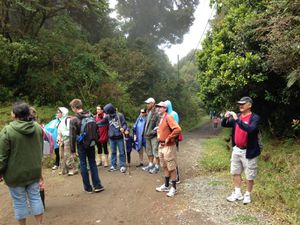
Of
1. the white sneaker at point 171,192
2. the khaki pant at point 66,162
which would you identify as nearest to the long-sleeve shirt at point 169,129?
the white sneaker at point 171,192

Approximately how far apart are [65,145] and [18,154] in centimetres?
397

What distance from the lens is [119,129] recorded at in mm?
8633

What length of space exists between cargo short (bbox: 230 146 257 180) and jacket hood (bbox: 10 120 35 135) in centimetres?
376

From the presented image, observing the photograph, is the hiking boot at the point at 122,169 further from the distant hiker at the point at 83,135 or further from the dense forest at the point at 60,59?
the dense forest at the point at 60,59

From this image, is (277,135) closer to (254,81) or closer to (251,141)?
(254,81)

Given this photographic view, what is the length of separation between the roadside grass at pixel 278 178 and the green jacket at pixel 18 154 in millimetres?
3560

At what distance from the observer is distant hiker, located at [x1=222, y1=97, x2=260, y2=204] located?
582 cm

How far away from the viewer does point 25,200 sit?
4.67 metres

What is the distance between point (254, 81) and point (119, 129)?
19.2ft

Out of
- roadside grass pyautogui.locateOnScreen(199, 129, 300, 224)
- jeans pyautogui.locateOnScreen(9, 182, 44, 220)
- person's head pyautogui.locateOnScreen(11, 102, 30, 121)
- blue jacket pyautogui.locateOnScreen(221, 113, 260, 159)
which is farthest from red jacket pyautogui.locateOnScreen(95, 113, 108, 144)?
person's head pyautogui.locateOnScreen(11, 102, 30, 121)

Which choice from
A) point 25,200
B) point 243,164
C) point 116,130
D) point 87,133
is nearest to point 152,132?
point 116,130

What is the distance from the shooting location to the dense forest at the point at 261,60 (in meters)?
9.04

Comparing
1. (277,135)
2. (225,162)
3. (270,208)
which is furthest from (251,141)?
(277,135)

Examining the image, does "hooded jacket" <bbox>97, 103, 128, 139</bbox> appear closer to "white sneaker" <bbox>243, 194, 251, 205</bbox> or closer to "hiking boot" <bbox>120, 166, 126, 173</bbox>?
"hiking boot" <bbox>120, 166, 126, 173</bbox>
